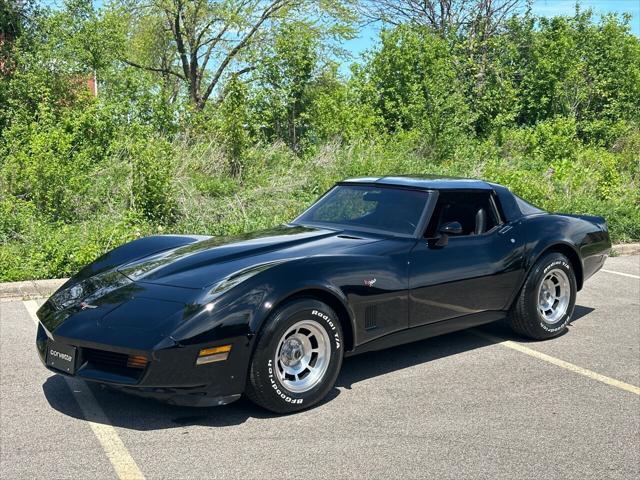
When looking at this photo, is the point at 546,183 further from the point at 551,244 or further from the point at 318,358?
the point at 318,358

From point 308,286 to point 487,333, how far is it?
2704 mm

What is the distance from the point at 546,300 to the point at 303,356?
2.79 metres

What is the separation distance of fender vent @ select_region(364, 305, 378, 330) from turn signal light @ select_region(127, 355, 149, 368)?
5.06 feet

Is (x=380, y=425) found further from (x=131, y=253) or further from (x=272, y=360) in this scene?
(x=131, y=253)

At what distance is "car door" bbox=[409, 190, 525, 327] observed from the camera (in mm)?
5562

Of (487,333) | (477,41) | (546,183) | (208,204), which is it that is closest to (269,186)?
(208,204)

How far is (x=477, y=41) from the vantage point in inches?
953

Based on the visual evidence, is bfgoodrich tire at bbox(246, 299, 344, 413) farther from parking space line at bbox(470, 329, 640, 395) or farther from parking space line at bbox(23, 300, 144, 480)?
parking space line at bbox(470, 329, 640, 395)

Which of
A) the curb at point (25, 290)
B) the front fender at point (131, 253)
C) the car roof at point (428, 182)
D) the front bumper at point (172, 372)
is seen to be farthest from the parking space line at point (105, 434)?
the curb at point (25, 290)

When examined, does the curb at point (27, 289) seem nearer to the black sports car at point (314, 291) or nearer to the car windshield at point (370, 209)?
the black sports car at point (314, 291)

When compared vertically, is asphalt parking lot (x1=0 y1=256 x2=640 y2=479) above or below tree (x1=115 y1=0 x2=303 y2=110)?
below

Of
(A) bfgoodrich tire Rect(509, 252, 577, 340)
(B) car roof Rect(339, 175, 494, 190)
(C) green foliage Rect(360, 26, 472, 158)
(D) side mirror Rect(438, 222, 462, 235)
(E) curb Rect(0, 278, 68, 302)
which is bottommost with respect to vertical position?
(E) curb Rect(0, 278, 68, 302)

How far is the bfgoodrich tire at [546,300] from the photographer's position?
21.1 ft

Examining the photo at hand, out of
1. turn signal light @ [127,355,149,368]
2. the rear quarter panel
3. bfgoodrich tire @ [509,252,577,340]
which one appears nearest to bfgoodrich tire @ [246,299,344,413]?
turn signal light @ [127,355,149,368]
